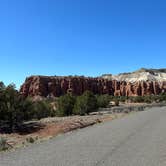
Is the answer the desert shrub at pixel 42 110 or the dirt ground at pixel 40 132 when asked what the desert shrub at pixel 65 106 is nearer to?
the desert shrub at pixel 42 110

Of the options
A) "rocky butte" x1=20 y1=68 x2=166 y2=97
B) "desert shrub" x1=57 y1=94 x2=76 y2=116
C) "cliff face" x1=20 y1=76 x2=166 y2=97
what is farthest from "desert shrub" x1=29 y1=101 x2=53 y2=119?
"cliff face" x1=20 y1=76 x2=166 y2=97

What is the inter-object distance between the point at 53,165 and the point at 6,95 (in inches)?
1389

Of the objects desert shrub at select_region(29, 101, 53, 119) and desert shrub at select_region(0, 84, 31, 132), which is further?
desert shrub at select_region(29, 101, 53, 119)

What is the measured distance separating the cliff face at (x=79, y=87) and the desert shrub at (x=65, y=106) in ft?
314

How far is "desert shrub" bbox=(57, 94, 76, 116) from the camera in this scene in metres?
66.2

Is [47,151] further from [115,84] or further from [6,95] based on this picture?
[115,84]

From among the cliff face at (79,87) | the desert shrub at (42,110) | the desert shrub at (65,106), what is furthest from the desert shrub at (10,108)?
the cliff face at (79,87)

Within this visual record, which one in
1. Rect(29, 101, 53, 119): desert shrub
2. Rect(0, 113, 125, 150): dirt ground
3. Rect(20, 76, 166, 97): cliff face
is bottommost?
Rect(0, 113, 125, 150): dirt ground

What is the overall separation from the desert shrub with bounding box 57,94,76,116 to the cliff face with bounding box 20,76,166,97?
95701mm

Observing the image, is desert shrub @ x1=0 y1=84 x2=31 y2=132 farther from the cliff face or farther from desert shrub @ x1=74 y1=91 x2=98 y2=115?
the cliff face

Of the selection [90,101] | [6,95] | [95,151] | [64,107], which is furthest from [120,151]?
[90,101]

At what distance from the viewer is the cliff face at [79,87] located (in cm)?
16588

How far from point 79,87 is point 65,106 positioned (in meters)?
113

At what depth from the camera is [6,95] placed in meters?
45.3
